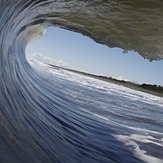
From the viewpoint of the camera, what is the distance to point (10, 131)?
234 centimetres

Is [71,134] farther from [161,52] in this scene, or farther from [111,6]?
A: [161,52]

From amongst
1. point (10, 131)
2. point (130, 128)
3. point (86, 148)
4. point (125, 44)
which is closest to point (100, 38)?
point (125, 44)

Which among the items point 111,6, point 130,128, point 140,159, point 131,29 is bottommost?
point 140,159

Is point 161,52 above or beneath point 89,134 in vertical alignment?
above

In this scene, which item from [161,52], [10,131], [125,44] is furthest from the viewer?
[125,44]

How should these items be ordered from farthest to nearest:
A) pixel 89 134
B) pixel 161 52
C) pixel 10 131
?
pixel 161 52
pixel 89 134
pixel 10 131

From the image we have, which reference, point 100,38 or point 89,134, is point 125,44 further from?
point 89,134

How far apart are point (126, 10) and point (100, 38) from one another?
2575 mm

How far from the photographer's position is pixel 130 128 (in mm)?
4531

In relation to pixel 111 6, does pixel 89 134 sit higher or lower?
lower

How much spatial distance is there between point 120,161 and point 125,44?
4537 mm

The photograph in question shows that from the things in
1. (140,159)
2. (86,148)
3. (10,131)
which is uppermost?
(140,159)

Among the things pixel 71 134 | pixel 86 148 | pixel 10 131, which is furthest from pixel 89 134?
pixel 10 131

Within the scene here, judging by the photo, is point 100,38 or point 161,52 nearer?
point 161,52
